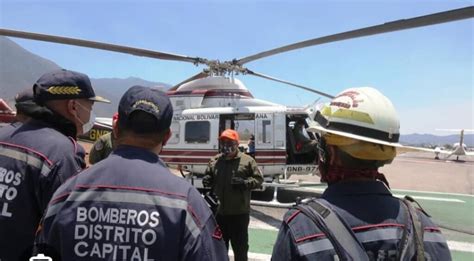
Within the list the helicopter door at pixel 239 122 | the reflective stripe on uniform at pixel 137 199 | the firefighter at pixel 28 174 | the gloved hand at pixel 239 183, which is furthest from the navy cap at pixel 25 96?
the helicopter door at pixel 239 122

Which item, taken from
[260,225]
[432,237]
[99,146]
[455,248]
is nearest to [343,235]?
[432,237]

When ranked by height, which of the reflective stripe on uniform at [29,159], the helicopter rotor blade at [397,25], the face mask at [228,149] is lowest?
the face mask at [228,149]

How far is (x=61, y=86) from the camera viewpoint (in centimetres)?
224

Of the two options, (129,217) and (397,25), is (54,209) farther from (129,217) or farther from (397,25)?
(397,25)

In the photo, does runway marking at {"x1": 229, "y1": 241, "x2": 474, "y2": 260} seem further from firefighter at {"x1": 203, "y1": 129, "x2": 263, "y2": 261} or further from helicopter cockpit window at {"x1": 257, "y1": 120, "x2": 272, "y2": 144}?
helicopter cockpit window at {"x1": 257, "y1": 120, "x2": 272, "y2": 144}

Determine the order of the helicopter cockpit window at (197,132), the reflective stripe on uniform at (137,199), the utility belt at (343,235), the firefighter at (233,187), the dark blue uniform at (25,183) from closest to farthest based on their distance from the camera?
1. the utility belt at (343,235)
2. the reflective stripe on uniform at (137,199)
3. the dark blue uniform at (25,183)
4. the firefighter at (233,187)
5. the helicopter cockpit window at (197,132)

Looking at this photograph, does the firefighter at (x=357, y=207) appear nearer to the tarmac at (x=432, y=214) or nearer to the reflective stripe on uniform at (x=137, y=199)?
the reflective stripe on uniform at (x=137, y=199)

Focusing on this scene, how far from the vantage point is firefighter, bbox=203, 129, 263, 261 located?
4.41 metres

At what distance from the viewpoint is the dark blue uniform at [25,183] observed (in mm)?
1967

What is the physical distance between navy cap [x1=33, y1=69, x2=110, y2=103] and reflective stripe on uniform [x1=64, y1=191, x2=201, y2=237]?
1.00 metres

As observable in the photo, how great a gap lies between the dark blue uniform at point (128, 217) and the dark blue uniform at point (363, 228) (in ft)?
1.08

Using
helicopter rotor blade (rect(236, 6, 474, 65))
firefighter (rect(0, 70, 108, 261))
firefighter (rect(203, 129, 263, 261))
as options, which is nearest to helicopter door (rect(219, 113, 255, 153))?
helicopter rotor blade (rect(236, 6, 474, 65))

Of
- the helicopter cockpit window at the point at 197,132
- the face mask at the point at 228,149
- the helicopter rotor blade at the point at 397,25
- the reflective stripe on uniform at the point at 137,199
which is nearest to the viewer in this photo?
the reflective stripe on uniform at the point at 137,199

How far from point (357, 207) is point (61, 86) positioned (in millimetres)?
1764
